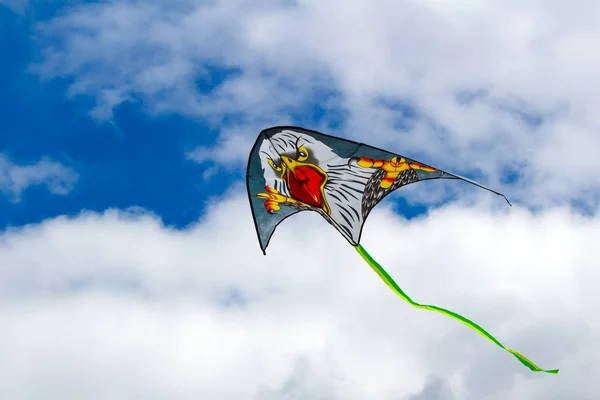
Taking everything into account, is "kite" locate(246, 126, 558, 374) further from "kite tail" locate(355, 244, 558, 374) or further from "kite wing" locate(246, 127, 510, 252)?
"kite tail" locate(355, 244, 558, 374)

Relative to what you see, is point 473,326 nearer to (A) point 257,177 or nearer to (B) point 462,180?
(B) point 462,180

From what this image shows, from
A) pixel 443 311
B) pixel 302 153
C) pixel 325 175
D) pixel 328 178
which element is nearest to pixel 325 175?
pixel 325 175

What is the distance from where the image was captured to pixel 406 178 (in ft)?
56.7

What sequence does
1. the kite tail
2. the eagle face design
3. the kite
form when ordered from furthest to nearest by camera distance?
the eagle face design
the kite
the kite tail

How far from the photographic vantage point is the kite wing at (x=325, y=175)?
1636 cm

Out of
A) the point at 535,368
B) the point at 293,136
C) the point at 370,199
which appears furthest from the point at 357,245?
the point at 535,368

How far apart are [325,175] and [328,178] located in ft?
0.40

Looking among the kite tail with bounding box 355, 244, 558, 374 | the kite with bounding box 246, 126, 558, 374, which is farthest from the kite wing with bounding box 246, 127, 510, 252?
the kite tail with bounding box 355, 244, 558, 374

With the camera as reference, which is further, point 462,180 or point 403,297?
point 462,180

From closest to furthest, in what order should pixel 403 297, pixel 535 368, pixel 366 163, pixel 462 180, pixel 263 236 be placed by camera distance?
pixel 535 368 → pixel 403 297 → pixel 462 180 → pixel 366 163 → pixel 263 236

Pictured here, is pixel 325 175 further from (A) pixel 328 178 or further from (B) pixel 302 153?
(B) pixel 302 153

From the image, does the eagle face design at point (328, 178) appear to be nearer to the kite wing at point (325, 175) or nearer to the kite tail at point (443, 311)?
the kite wing at point (325, 175)

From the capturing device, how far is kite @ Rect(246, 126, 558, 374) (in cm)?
1633

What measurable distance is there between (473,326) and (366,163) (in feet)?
16.5
